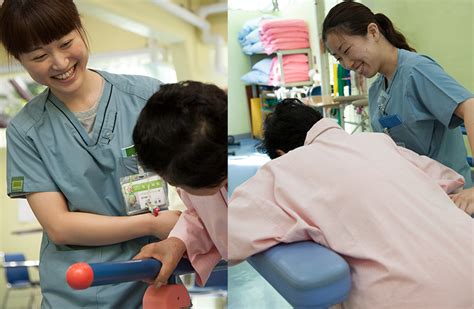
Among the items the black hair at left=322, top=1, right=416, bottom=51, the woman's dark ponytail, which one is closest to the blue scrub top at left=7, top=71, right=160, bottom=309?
the black hair at left=322, top=1, right=416, bottom=51

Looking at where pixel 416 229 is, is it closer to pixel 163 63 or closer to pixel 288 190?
pixel 288 190

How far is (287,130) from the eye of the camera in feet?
2.94

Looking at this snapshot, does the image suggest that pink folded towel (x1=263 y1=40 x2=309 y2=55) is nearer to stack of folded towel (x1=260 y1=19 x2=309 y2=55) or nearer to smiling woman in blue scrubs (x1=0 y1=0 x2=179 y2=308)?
stack of folded towel (x1=260 y1=19 x2=309 y2=55)

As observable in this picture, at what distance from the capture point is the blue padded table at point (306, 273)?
485mm

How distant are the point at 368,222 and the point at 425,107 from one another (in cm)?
45

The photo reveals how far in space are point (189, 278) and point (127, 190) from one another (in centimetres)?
15

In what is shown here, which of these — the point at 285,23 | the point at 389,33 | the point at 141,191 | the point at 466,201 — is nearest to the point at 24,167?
the point at 141,191

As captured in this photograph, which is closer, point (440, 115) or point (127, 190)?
point (127, 190)

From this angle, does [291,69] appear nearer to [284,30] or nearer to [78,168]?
[284,30]

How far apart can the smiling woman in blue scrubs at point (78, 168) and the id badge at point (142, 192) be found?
1 centimetres

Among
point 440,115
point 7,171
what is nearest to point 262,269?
point 7,171

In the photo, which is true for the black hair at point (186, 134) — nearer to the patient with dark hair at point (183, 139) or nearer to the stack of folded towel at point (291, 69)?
the patient with dark hair at point (183, 139)

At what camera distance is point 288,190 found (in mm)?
653

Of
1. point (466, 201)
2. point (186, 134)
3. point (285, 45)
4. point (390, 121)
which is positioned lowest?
point (466, 201)
